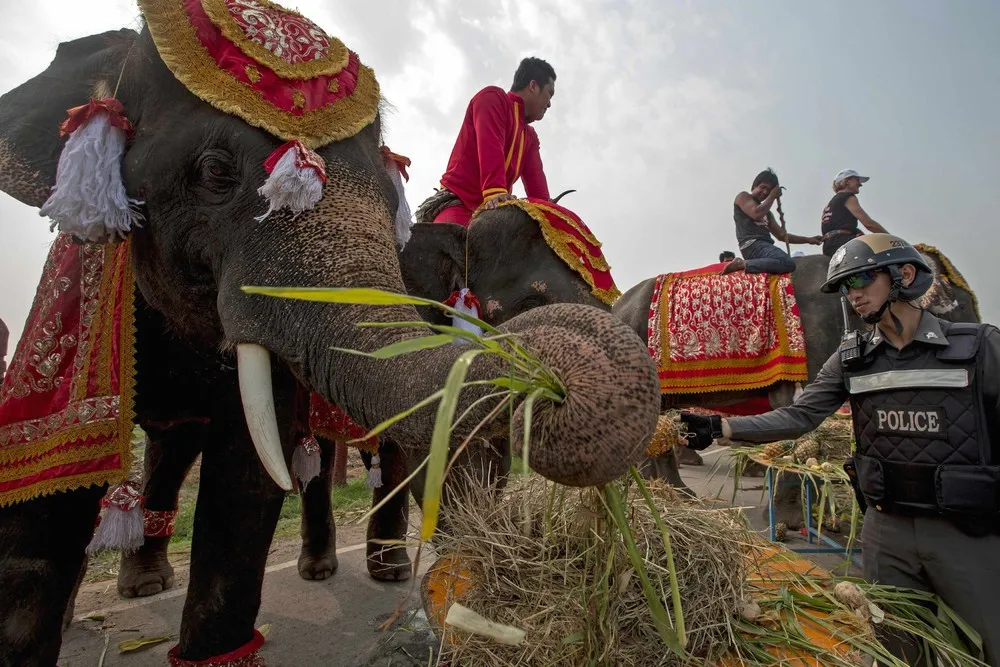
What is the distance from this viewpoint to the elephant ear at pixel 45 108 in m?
2.09

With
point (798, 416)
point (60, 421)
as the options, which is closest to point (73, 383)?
point (60, 421)

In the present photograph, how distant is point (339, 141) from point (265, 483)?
1323 mm

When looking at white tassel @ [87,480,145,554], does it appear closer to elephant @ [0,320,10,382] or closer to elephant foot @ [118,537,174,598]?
elephant foot @ [118,537,174,598]

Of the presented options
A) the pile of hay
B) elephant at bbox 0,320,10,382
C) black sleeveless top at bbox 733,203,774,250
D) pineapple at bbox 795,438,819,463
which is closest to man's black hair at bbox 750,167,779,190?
black sleeveless top at bbox 733,203,774,250

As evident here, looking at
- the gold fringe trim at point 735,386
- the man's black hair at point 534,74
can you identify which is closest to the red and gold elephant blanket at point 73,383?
the man's black hair at point 534,74

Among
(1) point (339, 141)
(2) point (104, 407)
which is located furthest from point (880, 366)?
(2) point (104, 407)

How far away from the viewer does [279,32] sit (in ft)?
7.16

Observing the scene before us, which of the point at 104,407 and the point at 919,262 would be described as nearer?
the point at 104,407

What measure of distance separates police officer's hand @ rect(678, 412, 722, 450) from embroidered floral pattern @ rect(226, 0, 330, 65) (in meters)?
Answer: 1.93

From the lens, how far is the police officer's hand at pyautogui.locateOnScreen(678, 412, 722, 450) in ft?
6.70

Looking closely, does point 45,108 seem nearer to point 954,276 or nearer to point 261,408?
point 261,408

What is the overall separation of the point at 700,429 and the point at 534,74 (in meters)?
3.53

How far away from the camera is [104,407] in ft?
6.41

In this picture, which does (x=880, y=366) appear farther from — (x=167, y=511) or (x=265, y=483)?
(x=167, y=511)
